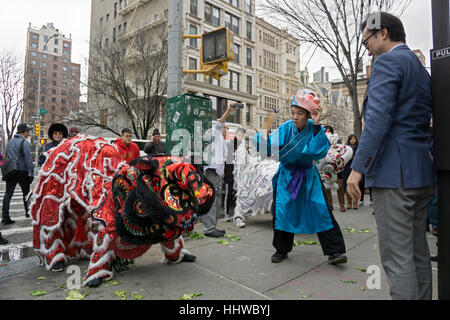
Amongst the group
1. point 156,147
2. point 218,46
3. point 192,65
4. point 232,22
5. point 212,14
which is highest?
point 232,22

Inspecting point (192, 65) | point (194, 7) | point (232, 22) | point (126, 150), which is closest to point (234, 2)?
point (232, 22)

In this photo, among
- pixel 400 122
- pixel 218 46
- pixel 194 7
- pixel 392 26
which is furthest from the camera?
pixel 194 7

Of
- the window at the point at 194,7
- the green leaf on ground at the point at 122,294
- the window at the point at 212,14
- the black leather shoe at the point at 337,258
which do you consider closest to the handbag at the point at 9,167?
the green leaf on ground at the point at 122,294

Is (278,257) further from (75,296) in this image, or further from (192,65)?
(192,65)

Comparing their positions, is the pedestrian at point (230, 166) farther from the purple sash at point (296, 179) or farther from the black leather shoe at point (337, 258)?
the black leather shoe at point (337, 258)

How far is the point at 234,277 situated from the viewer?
3.12m

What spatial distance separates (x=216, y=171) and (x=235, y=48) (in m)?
29.2

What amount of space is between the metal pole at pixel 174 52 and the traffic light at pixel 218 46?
1029 mm

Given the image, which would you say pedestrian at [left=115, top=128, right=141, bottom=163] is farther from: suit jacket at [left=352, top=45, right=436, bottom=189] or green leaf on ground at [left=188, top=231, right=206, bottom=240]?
suit jacket at [left=352, top=45, right=436, bottom=189]

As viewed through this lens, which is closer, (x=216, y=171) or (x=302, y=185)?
(x=302, y=185)

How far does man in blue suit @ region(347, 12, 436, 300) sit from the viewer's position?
2010mm

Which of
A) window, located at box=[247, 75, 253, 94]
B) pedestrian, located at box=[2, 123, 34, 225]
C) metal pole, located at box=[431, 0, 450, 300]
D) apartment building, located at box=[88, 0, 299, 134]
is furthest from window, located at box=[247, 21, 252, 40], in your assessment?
metal pole, located at box=[431, 0, 450, 300]

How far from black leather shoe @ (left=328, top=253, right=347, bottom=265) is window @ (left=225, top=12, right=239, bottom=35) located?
3173 centimetres
